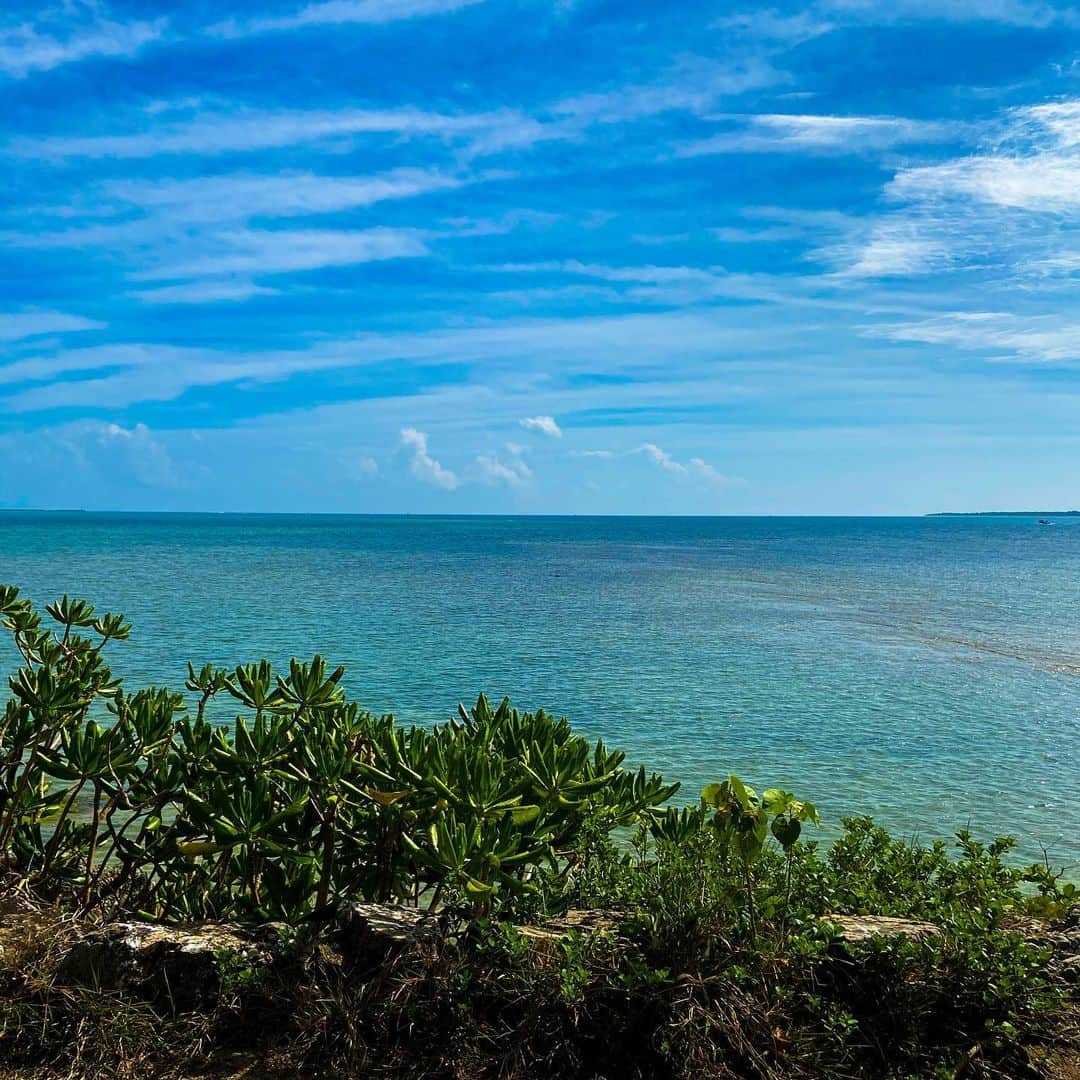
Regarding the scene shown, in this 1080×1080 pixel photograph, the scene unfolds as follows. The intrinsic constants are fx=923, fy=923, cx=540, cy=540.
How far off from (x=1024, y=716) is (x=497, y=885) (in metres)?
16.1

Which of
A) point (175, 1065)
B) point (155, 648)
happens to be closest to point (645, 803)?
point (175, 1065)

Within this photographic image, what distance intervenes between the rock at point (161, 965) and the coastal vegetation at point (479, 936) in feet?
0.04

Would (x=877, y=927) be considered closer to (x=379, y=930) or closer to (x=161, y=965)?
(x=379, y=930)

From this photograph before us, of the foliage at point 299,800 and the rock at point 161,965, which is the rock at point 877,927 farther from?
the rock at point 161,965

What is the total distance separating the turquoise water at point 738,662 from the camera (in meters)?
12.5

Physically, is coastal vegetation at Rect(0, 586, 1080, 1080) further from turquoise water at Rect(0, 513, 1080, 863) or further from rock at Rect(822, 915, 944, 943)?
turquoise water at Rect(0, 513, 1080, 863)

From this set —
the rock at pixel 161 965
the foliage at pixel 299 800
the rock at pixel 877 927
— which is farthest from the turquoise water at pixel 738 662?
the rock at pixel 161 965

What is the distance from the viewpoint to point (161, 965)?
3.69 m

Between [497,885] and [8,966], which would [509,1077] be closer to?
[497,885]

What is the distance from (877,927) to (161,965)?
2.93 meters

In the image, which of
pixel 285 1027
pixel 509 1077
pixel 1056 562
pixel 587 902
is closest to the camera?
pixel 509 1077

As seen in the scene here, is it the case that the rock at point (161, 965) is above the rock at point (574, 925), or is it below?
below

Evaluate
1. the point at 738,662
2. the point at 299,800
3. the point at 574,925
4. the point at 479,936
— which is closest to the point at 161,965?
the point at 299,800

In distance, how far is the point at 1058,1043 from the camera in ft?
11.7
